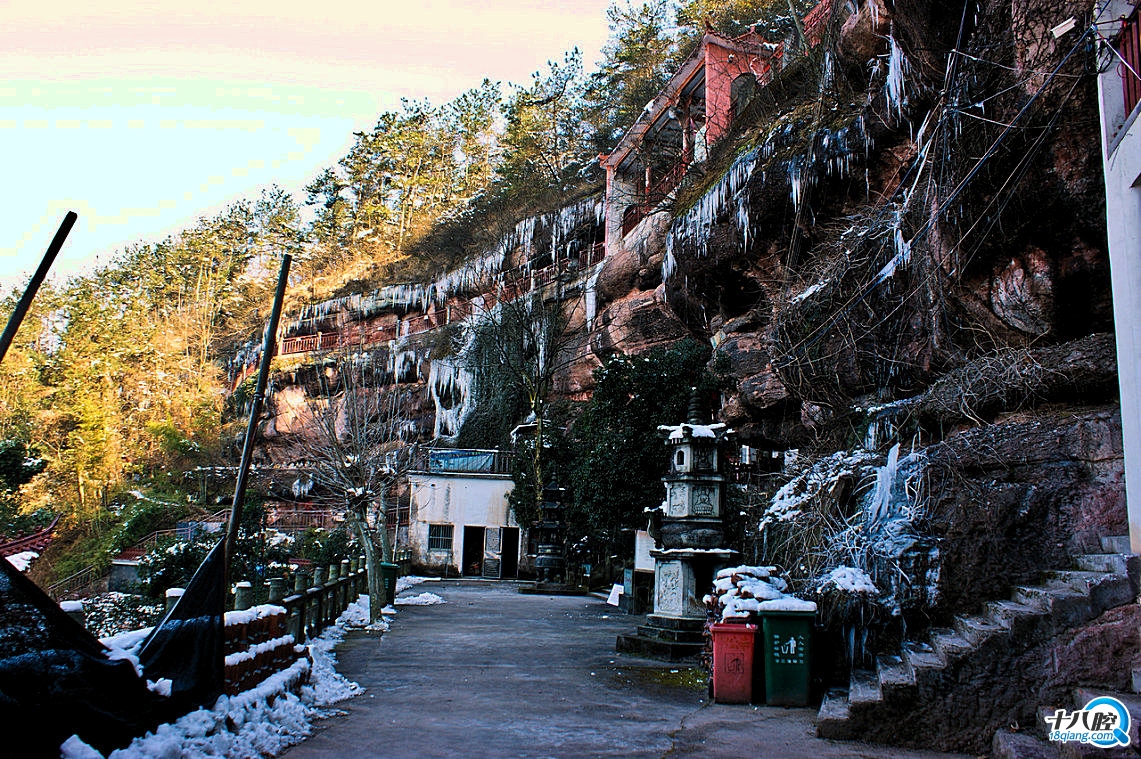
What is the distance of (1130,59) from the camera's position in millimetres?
6285

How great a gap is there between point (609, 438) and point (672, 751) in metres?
11.4

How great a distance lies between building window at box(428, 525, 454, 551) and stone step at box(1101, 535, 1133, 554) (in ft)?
82.0

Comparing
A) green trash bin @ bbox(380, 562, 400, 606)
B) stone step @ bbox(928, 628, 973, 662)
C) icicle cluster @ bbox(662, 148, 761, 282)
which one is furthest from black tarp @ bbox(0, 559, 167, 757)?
icicle cluster @ bbox(662, 148, 761, 282)

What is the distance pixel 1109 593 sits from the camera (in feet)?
17.4

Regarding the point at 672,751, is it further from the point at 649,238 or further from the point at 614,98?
Result: the point at 614,98

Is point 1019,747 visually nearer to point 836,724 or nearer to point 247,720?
point 836,724

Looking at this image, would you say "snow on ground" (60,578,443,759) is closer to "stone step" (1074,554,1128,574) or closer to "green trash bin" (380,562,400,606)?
"stone step" (1074,554,1128,574)

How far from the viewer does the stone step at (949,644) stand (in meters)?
5.57

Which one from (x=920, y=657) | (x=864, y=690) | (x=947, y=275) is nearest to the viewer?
(x=920, y=657)

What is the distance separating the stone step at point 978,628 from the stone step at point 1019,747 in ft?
1.96

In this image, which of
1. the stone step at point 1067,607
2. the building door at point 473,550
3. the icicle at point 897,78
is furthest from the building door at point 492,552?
the stone step at point 1067,607

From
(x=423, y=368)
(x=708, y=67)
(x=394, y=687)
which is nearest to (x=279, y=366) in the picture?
(x=423, y=368)

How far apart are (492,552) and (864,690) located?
2380 centimetres

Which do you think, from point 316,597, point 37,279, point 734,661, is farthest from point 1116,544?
point 316,597
